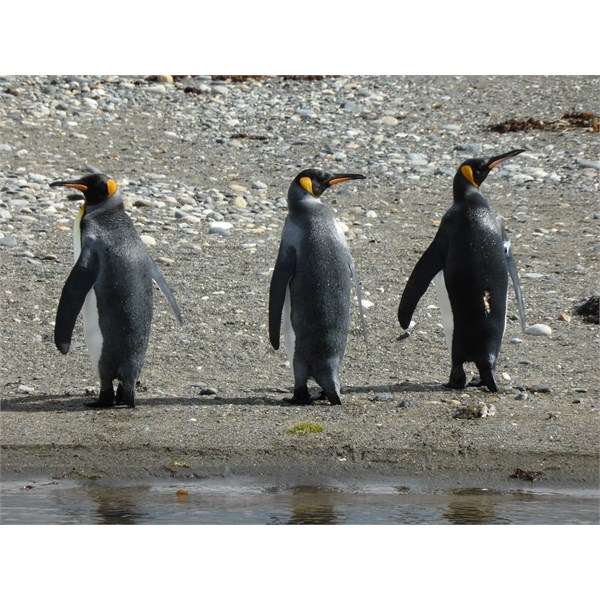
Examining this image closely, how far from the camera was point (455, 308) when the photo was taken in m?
5.70

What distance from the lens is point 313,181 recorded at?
5586mm

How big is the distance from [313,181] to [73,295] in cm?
116

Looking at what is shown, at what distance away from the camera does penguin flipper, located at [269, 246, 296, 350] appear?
537 cm

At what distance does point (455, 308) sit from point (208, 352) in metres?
1.24

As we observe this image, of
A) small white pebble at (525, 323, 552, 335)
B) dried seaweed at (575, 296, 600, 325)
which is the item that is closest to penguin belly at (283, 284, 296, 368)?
small white pebble at (525, 323, 552, 335)

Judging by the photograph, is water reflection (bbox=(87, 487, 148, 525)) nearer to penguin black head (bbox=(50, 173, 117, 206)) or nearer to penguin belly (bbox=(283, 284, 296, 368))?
penguin belly (bbox=(283, 284, 296, 368))

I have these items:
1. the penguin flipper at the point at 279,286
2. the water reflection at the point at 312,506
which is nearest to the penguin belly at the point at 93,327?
the penguin flipper at the point at 279,286

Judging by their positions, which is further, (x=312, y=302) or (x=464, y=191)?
(x=464, y=191)

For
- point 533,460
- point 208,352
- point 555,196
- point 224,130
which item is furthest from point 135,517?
point 224,130

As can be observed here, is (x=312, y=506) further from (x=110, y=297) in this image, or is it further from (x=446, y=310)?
(x=446, y=310)

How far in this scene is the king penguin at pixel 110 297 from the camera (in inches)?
210

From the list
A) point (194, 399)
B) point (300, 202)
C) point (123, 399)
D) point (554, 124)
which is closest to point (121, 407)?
point (123, 399)

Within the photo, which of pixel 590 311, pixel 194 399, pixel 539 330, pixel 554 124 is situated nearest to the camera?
pixel 194 399
